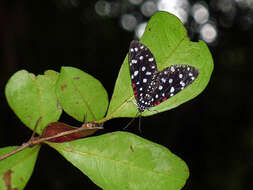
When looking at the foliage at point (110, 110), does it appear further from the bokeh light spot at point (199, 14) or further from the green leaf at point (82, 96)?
the bokeh light spot at point (199, 14)

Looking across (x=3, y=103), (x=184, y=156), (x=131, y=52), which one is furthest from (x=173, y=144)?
(x=131, y=52)

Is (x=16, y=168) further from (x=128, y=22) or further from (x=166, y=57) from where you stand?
(x=128, y=22)

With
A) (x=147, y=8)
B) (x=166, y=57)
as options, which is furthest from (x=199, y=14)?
(x=166, y=57)

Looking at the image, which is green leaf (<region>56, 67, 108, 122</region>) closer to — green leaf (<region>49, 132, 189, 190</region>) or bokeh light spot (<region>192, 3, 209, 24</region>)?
green leaf (<region>49, 132, 189, 190</region>)

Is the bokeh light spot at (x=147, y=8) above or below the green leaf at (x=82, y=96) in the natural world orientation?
above

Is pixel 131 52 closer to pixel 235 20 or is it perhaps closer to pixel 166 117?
pixel 166 117

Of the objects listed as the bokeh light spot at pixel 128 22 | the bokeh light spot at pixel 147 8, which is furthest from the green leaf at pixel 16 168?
the bokeh light spot at pixel 147 8

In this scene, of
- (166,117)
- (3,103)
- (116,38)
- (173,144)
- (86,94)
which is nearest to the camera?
(86,94)
